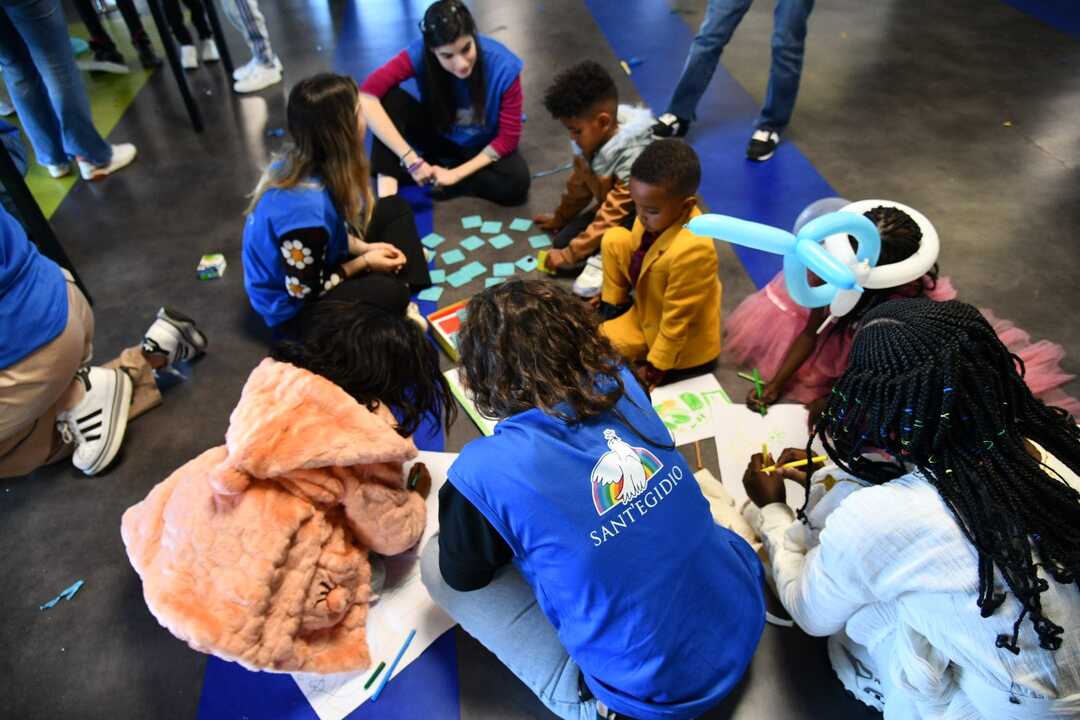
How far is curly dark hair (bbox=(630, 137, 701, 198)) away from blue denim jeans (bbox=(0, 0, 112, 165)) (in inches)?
109

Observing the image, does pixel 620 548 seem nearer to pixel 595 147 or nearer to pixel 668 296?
pixel 668 296

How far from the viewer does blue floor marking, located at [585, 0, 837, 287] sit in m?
2.93

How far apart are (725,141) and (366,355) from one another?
2.57m

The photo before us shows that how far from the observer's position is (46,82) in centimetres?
293

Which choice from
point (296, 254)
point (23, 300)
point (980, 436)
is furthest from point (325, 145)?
point (980, 436)

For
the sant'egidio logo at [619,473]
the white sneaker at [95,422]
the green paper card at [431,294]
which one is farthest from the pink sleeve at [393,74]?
the sant'egidio logo at [619,473]

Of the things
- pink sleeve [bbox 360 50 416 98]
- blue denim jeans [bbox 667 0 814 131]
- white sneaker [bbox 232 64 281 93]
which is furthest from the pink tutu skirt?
white sneaker [bbox 232 64 281 93]

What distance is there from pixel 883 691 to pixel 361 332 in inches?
56.3

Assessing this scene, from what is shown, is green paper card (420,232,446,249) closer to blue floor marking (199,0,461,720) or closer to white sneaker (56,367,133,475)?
white sneaker (56,367,133,475)

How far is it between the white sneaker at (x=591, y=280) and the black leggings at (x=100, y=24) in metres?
3.79

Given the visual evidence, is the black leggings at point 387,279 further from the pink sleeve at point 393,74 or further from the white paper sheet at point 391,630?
the white paper sheet at point 391,630

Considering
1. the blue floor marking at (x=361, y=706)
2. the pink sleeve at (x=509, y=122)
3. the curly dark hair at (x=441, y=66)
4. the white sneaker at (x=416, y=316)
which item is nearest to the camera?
the blue floor marking at (x=361, y=706)

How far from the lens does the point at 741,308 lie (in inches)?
92.3

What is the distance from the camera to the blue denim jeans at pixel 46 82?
2.77m
